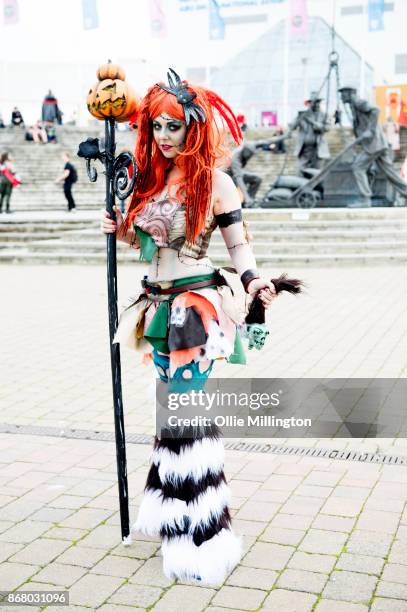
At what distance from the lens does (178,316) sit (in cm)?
304

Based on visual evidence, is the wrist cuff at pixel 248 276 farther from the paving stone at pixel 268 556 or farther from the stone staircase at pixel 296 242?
the stone staircase at pixel 296 242

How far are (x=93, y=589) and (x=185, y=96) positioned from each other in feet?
6.56

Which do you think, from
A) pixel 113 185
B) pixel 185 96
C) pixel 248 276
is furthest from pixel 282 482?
pixel 185 96

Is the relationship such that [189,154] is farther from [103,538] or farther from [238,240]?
[103,538]

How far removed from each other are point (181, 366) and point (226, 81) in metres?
57.2

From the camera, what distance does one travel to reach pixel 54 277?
41.1ft

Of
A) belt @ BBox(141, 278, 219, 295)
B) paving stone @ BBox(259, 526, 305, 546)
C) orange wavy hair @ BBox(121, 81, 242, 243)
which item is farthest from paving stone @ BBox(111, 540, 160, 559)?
orange wavy hair @ BBox(121, 81, 242, 243)

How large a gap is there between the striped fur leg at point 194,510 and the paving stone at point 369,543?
541 mm

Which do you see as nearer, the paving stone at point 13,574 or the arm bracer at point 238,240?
the paving stone at point 13,574

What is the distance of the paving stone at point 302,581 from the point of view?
2.98 meters

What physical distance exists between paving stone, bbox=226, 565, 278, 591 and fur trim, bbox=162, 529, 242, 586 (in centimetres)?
4

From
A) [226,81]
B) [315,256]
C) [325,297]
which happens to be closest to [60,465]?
[325,297]

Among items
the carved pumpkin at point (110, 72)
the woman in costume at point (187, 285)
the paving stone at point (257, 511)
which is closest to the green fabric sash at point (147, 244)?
the woman in costume at point (187, 285)

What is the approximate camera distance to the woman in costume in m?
3.05
